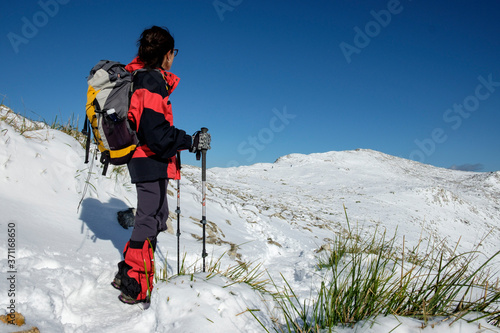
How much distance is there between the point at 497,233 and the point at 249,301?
18336 millimetres

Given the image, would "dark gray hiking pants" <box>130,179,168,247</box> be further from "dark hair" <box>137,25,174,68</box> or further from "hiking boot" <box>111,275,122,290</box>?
"dark hair" <box>137,25,174,68</box>

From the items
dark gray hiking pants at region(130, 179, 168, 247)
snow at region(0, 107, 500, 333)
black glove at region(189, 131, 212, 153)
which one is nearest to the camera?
snow at region(0, 107, 500, 333)

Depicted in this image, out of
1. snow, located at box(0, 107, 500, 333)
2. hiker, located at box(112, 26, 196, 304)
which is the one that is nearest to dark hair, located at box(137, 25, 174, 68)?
hiker, located at box(112, 26, 196, 304)

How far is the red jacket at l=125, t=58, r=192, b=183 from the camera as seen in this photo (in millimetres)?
2361

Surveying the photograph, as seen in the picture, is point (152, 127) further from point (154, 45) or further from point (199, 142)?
point (154, 45)

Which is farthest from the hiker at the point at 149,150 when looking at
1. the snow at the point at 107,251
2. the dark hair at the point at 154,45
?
the snow at the point at 107,251

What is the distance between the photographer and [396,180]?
22.1 m

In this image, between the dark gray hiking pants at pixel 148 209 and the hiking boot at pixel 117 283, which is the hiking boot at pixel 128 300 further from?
the dark gray hiking pants at pixel 148 209

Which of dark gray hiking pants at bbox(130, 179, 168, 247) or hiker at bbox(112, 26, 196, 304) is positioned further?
dark gray hiking pants at bbox(130, 179, 168, 247)

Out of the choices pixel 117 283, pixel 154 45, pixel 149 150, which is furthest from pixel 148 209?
pixel 154 45

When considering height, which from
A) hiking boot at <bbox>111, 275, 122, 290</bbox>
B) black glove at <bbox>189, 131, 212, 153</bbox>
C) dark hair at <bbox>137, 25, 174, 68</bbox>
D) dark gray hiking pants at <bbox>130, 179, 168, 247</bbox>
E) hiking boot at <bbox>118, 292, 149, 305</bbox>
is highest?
dark hair at <bbox>137, 25, 174, 68</bbox>

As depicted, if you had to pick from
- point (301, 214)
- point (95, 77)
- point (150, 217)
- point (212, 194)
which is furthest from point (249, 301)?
point (301, 214)

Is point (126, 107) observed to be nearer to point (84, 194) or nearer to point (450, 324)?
point (84, 194)

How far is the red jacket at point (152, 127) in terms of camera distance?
7.75 feet
